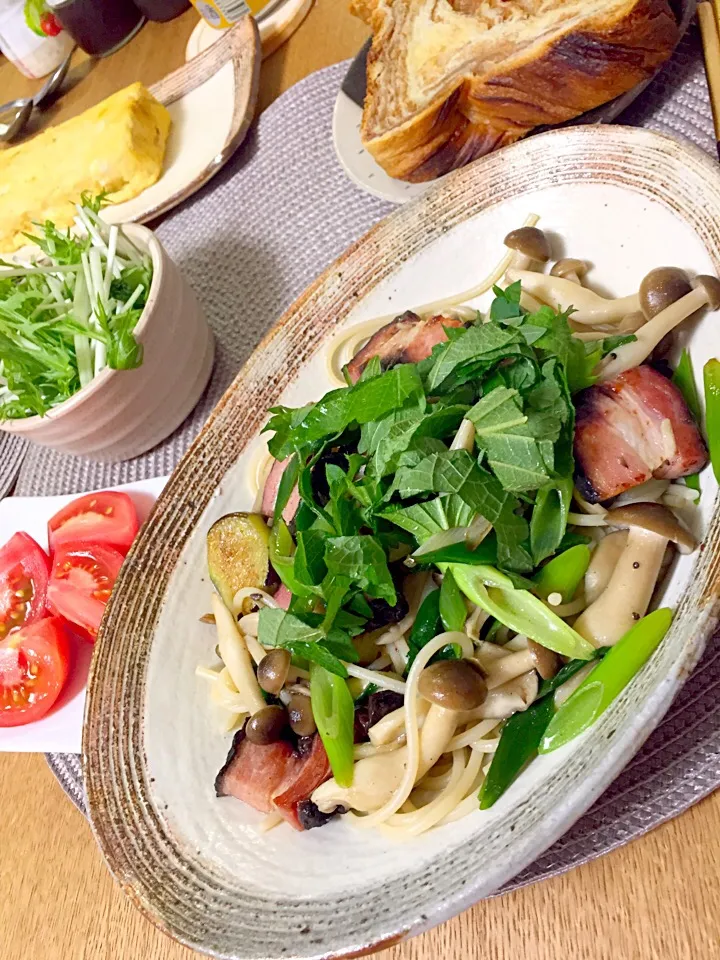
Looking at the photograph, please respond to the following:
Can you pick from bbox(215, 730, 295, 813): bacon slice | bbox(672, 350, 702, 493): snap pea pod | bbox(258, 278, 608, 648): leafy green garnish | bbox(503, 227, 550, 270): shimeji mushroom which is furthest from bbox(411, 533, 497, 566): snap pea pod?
bbox(503, 227, 550, 270): shimeji mushroom

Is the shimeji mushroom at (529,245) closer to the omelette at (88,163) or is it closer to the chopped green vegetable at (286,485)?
the chopped green vegetable at (286,485)

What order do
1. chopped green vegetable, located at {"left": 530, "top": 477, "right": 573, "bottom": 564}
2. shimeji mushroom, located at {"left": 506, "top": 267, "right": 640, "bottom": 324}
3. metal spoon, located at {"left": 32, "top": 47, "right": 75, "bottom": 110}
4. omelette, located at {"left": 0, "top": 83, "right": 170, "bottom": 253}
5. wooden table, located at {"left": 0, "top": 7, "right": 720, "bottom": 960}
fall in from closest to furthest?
1. wooden table, located at {"left": 0, "top": 7, "right": 720, "bottom": 960}
2. chopped green vegetable, located at {"left": 530, "top": 477, "right": 573, "bottom": 564}
3. shimeji mushroom, located at {"left": 506, "top": 267, "right": 640, "bottom": 324}
4. omelette, located at {"left": 0, "top": 83, "right": 170, "bottom": 253}
5. metal spoon, located at {"left": 32, "top": 47, "right": 75, "bottom": 110}

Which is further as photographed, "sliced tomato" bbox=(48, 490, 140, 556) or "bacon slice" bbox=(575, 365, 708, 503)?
"sliced tomato" bbox=(48, 490, 140, 556)

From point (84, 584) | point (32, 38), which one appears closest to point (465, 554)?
point (84, 584)

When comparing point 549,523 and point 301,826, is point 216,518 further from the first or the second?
point 549,523

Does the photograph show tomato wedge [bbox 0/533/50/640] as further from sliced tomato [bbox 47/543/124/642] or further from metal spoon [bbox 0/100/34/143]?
metal spoon [bbox 0/100/34/143]

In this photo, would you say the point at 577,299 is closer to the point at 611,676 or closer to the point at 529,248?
the point at 529,248
